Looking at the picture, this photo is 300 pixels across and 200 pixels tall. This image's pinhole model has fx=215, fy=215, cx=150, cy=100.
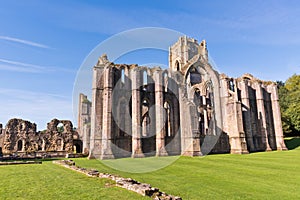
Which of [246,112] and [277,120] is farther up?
[246,112]

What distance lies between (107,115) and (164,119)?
6.44m

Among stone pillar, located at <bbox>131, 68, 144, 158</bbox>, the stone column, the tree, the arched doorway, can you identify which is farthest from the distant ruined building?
the tree

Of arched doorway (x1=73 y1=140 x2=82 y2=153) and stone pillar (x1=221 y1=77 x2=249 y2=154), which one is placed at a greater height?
stone pillar (x1=221 y1=77 x2=249 y2=154)

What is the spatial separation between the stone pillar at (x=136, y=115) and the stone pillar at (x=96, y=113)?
3499 mm

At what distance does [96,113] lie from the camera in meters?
23.2

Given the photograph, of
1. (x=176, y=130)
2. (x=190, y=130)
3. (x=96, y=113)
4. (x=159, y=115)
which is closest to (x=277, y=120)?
(x=176, y=130)

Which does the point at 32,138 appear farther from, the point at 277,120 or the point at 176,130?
the point at 277,120

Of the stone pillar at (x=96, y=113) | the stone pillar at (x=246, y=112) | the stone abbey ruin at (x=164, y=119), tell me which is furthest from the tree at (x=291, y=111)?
the stone pillar at (x=96, y=113)

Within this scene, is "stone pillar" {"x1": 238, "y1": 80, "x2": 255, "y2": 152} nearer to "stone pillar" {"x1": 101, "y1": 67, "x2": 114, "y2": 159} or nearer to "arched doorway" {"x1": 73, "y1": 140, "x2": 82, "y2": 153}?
"stone pillar" {"x1": 101, "y1": 67, "x2": 114, "y2": 159}

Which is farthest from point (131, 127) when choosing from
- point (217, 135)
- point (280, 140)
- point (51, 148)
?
point (280, 140)

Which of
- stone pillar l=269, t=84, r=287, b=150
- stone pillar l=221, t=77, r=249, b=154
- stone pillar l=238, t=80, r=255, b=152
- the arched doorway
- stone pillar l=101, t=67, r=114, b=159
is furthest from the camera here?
the arched doorway

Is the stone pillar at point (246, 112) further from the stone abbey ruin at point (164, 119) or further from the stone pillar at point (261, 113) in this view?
the stone pillar at point (261, 113)

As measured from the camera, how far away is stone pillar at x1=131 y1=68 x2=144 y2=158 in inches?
877

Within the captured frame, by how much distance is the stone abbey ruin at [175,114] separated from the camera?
22391 mm
